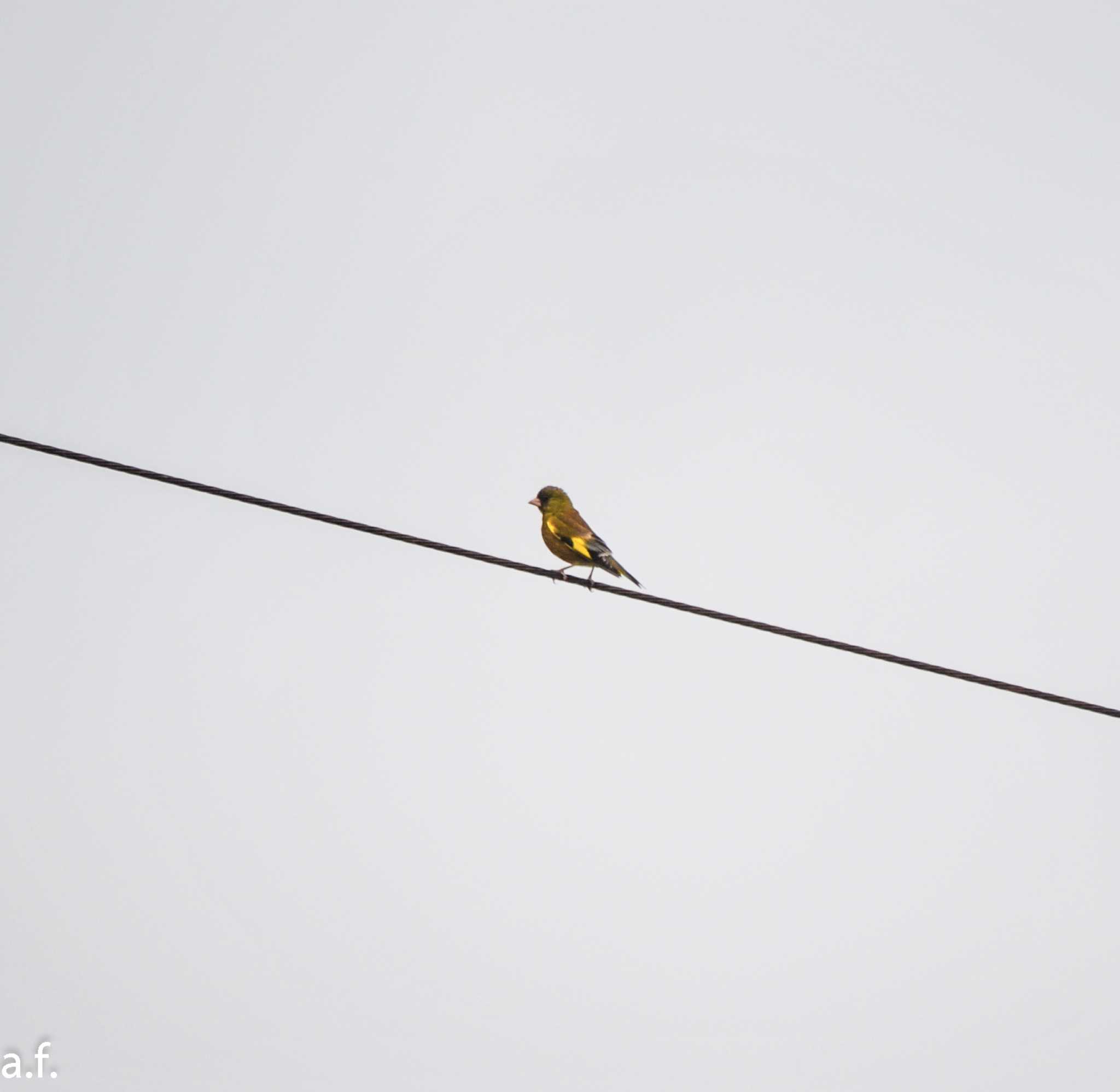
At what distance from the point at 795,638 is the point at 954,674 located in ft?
2.36

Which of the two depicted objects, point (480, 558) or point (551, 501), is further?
point (551, 501)

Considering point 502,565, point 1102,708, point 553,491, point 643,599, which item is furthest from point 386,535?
point 553,491

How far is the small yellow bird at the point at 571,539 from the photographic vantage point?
39.2 ft

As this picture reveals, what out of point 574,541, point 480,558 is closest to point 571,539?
point 574,541

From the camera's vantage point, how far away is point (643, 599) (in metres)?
8.22

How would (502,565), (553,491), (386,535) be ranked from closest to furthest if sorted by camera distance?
1. (386,535)
2. (502,565)
3. (553,491)

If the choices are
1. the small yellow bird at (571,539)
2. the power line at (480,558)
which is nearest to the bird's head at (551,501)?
the small yellow bird at (571,539)

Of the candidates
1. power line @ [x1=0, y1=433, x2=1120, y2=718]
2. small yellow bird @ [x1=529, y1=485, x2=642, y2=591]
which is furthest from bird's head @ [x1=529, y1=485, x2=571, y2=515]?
power line @ [x1=0, y1=433, x2=1120, y2=718]

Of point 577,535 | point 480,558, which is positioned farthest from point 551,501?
point 480,558

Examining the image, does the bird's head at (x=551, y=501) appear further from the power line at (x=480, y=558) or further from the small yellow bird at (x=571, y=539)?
the power line at (x=480, y=558)

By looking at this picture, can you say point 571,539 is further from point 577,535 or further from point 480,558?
point 480,558

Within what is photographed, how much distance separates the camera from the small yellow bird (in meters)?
11.9

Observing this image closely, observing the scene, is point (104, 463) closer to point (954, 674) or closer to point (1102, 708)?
point (954, 674)

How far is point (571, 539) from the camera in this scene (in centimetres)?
1227
